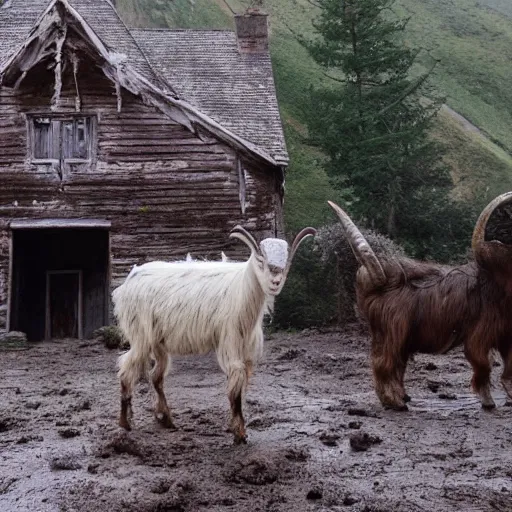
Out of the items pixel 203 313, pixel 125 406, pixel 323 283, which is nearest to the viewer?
pixel 203 313

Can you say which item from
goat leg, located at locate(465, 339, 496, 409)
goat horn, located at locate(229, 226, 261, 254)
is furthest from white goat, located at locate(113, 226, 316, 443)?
goat leg, located at locate(465, 339, 496, 409)

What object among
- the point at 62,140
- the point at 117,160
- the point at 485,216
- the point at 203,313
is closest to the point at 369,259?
the point at 485,216

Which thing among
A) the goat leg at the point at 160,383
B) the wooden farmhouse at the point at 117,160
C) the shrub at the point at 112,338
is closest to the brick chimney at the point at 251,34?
the wooden farmhouse at the point at 117,160

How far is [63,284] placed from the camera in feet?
66.3

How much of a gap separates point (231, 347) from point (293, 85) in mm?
37549

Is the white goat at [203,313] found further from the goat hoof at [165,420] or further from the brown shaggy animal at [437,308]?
the brown shaggy animal at [437,308]

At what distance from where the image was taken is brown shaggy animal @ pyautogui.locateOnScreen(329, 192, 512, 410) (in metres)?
7.93

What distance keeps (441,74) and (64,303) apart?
143ft

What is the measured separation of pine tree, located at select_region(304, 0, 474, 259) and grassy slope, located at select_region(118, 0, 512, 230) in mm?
1453

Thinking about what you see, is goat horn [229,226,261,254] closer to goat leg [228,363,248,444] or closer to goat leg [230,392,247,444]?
goat leg [228,363,248,444]

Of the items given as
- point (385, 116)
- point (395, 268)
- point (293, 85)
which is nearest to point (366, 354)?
point (395, 268)

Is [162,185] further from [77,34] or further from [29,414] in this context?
[29,414]

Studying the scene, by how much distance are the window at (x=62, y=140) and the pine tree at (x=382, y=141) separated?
7.47 m

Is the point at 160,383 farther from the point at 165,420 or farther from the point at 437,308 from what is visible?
the point at 437,308
